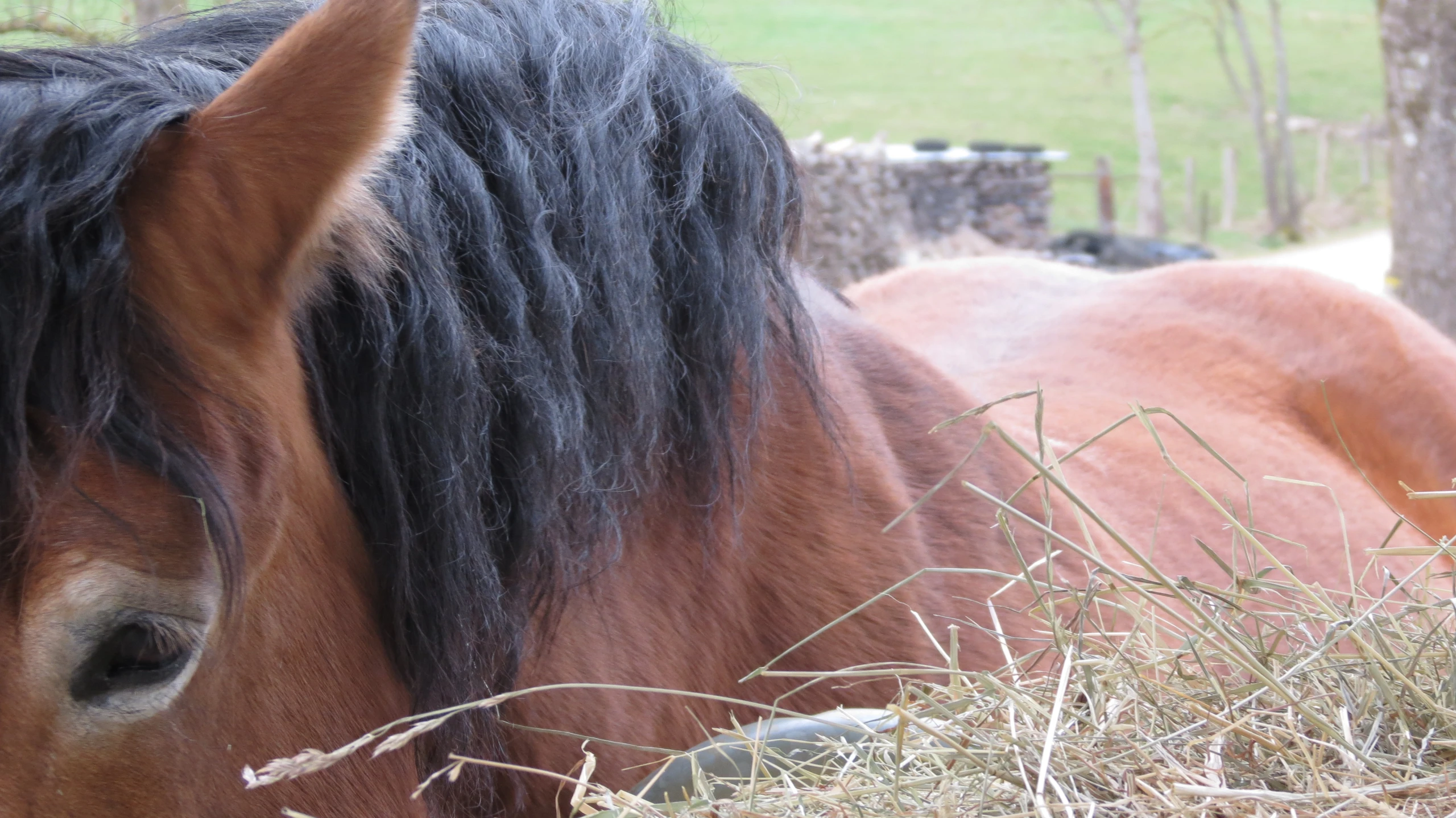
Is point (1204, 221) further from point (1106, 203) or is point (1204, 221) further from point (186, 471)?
point (186, 471)

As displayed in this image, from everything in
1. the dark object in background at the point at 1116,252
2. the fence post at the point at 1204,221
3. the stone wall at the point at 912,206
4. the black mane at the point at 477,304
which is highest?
the black mane at the point at 477,304

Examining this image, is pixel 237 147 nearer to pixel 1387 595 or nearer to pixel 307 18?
pixel 307 18

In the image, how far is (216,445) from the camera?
97 centimetres

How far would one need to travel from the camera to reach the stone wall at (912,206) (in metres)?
11.9

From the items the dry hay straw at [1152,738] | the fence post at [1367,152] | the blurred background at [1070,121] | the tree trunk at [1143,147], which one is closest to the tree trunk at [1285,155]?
the blurred background at [1070,121]

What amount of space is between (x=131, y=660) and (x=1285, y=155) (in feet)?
84.4

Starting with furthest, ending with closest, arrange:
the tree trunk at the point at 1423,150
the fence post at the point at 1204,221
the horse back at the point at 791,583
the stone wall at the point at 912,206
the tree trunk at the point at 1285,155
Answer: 1. the tree trunk at the point at 1285,155
2. the fence post at the point at 1204,221
3. the stone wall at the point at 912,206
4. the tree trunk at the point at 1423,150
5. the horse back at the point at 791,583

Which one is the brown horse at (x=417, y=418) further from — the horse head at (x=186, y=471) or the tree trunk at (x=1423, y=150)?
the tree trunk at (x=1423, y=150)

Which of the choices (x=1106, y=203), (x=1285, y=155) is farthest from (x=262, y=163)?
(x=1285, y=155)

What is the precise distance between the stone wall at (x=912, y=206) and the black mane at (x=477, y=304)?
905 cm

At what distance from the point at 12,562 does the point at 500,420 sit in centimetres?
47

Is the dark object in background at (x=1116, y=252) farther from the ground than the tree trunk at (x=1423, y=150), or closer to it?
closer to it

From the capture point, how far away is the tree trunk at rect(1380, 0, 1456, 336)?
15.8 ft

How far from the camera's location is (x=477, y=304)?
121 centimetres
